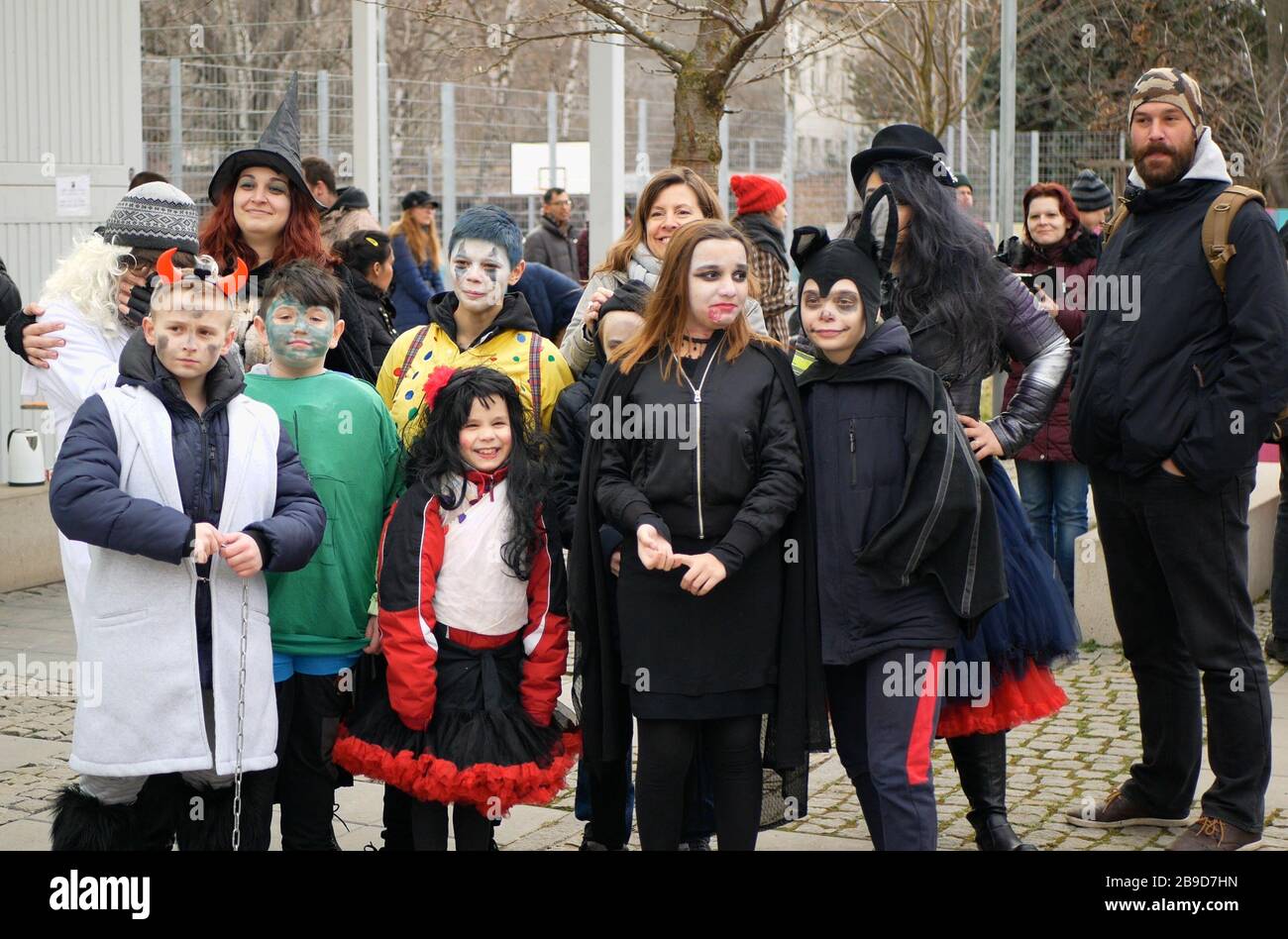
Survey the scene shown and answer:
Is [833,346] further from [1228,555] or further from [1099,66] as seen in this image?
[1099,66]

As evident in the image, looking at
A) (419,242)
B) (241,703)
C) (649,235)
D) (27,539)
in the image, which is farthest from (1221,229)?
(419,242)

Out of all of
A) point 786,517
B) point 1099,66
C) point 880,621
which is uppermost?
point 1099,66

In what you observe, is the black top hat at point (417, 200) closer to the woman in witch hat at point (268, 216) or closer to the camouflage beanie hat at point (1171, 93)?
the woman in witch hat at point (268, 216)

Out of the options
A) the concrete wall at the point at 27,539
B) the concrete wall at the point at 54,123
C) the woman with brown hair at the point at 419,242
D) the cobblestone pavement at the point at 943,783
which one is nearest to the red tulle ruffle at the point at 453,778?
the cobblestone pavement at the point at 943,783

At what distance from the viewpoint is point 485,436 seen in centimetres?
446

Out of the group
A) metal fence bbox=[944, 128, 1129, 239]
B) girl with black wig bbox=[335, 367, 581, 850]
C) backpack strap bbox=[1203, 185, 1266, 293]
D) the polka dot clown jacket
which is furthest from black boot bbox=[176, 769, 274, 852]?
metal fence bbox=[944, 128, 1129, 239]

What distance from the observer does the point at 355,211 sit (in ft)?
31.9

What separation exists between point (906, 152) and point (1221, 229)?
3.14 ft

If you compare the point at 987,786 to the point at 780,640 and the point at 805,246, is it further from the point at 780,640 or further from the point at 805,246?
the point at 805,246

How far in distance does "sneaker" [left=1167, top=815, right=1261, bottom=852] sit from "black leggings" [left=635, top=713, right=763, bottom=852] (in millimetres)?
1450

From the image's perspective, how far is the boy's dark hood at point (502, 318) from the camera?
16.0 ft

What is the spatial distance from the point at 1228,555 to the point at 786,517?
1513 millimetres

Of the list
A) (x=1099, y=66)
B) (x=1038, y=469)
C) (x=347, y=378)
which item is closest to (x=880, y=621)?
(x=347, y=378)

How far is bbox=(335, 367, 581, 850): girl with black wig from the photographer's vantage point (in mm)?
4375
